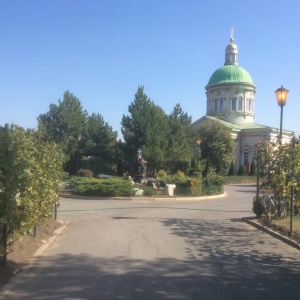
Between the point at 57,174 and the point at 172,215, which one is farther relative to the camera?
the point at 172,215

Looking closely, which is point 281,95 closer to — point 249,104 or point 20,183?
point 20,183

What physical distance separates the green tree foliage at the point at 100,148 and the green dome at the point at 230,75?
96.2 feet

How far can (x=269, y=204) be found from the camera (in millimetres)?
13766

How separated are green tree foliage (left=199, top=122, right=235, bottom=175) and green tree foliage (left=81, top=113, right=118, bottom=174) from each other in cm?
1206

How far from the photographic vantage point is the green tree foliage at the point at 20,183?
21.4 feet

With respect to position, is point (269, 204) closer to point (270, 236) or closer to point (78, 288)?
point (270, 236)

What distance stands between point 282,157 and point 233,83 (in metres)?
58.4

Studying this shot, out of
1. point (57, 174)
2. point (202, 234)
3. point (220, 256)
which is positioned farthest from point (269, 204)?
point (57, 174)

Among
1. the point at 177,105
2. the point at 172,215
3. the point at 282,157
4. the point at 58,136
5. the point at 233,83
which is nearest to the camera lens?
the point at 282,157

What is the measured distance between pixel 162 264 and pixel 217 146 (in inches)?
1786

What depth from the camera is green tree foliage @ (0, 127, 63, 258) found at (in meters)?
6.52

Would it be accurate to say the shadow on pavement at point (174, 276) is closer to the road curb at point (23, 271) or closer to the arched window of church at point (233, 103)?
the road curb at point (23, 271)

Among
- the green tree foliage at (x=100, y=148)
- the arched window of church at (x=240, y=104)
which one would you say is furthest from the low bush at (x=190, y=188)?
the arched window of church at (x=240, y=104)

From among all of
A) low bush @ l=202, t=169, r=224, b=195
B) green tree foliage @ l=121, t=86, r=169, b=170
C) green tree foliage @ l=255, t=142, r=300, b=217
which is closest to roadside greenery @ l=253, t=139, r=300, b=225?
green tree foliage @ l=255, t=142, r=300, b=217
